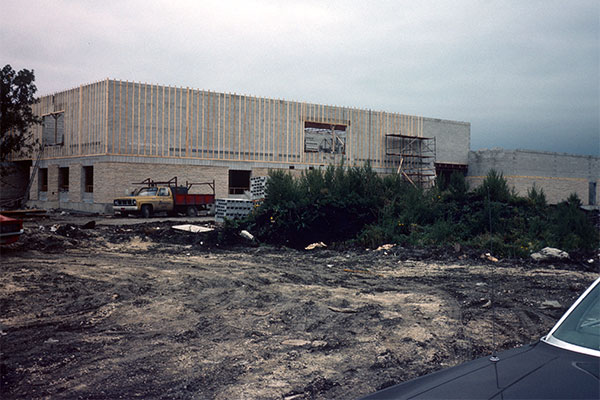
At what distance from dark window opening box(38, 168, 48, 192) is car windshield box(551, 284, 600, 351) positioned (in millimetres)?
42805

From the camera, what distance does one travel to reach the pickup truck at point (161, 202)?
2748 centimetres

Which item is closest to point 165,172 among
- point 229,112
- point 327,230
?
point 229,112

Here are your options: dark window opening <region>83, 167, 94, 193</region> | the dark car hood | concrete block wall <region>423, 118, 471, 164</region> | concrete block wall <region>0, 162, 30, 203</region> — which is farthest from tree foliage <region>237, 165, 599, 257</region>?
concrete block wall <region>0, 162, 30, 203</region>

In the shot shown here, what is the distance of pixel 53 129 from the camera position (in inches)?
1492

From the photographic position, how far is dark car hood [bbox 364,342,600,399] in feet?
7.49

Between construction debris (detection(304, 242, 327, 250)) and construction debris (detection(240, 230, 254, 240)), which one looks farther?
construction debris (detection(240, 230, 254, 240))

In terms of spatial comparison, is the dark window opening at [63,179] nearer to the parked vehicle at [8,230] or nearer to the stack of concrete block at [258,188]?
the stack of concrete block at [258,188]

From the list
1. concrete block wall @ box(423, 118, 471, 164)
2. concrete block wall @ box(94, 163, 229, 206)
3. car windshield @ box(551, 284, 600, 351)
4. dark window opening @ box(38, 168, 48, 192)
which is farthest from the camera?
concrete block wall @ box(423, 118, 471, 164)

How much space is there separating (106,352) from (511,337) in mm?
5317

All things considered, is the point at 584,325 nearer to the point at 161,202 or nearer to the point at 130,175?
the point at 161,202

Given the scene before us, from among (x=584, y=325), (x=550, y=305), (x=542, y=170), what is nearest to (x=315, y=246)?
(x=550, y=305)

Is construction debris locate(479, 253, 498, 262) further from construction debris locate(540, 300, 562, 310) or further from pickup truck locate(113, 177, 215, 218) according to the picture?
pickup truck locate(113, 177, 215, 218)

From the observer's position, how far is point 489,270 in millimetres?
11844

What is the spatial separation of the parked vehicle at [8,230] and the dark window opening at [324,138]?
3088 centimetres
